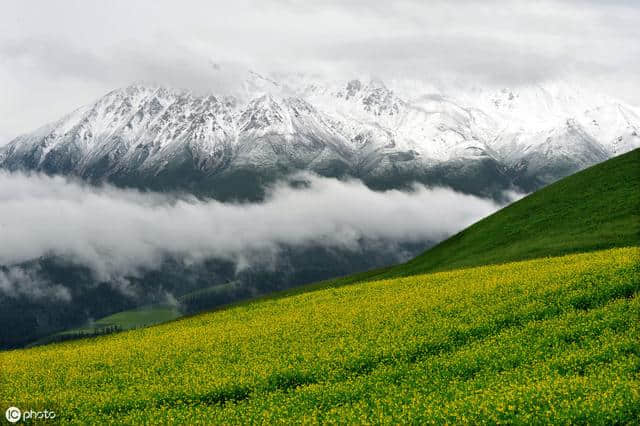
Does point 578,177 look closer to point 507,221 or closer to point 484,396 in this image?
point 507,221

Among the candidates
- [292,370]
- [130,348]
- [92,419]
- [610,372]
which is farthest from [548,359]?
[130,348]

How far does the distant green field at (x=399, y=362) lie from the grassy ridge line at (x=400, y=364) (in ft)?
0.29

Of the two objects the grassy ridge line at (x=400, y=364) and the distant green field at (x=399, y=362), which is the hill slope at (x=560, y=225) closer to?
the distant green field at (x=399, y=362)

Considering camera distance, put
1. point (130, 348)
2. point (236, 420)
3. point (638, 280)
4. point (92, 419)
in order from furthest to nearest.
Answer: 1. point (130, 348)
2. point (638, 280)
3. point (92, 419)
4. point (236, 420)

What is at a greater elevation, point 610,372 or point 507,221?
point 507,221

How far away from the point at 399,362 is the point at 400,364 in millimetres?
344

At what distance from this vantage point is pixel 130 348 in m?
44.0

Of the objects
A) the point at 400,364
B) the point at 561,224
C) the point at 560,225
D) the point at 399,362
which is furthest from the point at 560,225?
the point at 400,364

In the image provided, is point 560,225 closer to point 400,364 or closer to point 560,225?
→ point 560,225

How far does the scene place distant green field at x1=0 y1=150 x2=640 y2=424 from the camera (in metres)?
21.7

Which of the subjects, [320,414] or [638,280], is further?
[638,280]

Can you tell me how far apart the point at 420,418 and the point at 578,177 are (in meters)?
87.5

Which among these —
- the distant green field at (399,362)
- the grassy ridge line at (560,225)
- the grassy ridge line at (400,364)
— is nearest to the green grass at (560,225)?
the grassy ridge line at (560,225)

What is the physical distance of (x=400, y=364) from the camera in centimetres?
2894
